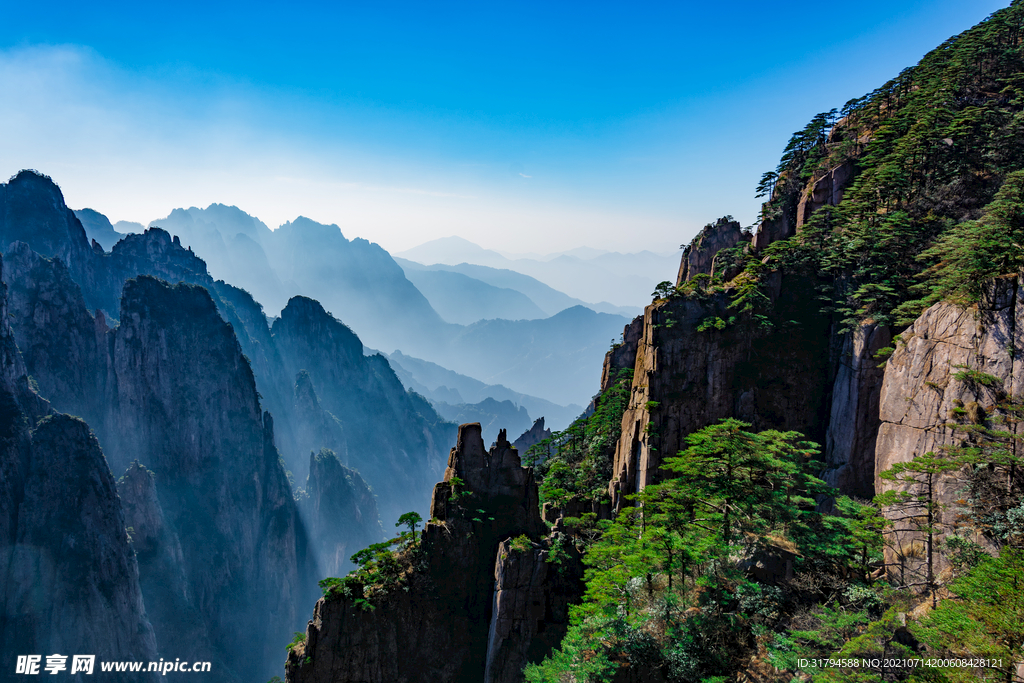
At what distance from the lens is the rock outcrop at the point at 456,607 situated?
28281 millimetres

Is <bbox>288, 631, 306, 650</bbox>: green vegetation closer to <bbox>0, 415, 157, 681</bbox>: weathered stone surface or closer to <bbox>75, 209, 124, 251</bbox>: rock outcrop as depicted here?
<bbox>0, 415, 157, 681</bbox>: weathered stone surface

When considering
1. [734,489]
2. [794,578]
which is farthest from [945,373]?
[794,578]

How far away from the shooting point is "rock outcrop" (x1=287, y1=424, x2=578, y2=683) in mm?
28281

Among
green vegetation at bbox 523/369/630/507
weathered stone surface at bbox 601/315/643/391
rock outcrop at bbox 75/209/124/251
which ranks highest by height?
rock outcrop at bbox 75/209/124/251

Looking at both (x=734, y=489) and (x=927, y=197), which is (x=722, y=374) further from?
(x=927, y=197)

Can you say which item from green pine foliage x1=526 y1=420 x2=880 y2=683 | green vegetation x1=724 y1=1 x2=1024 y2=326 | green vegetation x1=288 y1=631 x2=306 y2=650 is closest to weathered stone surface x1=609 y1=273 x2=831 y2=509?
green vegetation x1=724 y1=1 x2=1024 y2=326

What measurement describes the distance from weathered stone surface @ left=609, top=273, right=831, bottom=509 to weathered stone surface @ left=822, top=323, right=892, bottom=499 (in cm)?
330

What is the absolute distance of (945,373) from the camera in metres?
23.7

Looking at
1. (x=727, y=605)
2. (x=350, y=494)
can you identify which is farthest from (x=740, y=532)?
(x=350, y=494)

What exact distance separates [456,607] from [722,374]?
86.8 ft

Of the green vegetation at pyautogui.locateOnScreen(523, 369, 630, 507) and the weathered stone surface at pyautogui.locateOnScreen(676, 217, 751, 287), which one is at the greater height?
the weathered stone surface at pyautogui.locateOnScreen(676, 217, 751, 287)

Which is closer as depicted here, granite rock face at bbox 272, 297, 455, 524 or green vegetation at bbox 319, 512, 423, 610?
green vegetation at bbox 319, 512, 423, 610

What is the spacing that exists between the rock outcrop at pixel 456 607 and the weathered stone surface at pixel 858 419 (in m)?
20.1

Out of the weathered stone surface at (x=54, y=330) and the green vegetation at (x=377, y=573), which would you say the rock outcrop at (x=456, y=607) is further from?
the weathered stone surface at (x=54, y=330)
